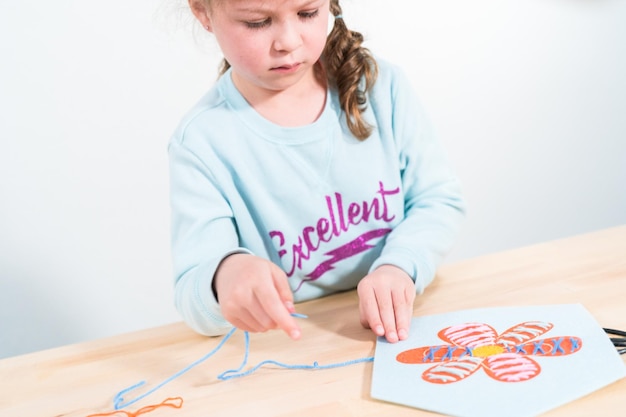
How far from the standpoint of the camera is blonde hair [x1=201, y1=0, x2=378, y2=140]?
95 centimetres

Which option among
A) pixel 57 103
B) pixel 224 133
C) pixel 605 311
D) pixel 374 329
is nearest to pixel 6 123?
pixel 57 103

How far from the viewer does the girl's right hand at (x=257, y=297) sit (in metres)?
0.66

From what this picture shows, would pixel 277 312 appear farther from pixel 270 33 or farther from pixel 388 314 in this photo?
pixel 270 33

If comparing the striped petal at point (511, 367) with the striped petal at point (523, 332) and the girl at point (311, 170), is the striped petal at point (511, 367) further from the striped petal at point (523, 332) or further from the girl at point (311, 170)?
the girl at point (311, 170)

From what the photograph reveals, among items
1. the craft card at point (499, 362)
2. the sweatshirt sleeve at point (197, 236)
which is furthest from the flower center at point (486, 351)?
the sweatshirt sleeve at point (197, 236)

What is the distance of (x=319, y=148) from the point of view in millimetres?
939

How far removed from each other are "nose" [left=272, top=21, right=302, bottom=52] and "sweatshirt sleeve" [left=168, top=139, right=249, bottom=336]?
0.59 feet

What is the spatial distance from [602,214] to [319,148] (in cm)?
139

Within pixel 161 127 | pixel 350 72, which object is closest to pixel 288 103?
pixel 350 72

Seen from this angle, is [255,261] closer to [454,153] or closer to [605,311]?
[605,311]

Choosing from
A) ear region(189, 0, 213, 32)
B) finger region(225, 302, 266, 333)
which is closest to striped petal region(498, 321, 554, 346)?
finger region(225, 302, 266, 333)

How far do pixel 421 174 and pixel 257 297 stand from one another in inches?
14.6

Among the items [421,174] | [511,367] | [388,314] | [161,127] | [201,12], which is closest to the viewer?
[511,367]

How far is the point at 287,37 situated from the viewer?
780mm
